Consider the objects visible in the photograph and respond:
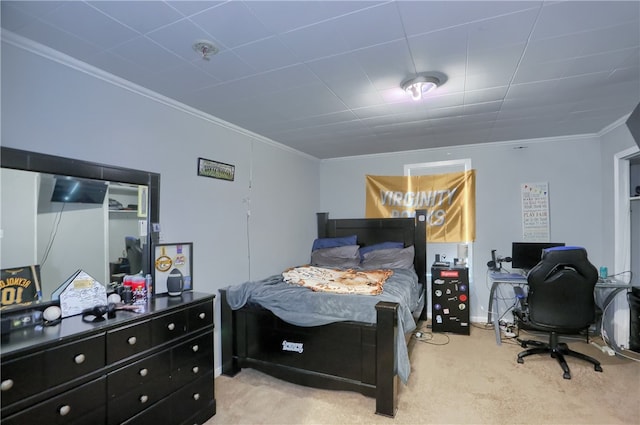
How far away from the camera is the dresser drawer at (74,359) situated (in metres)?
1.40

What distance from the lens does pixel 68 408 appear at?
1445 mm

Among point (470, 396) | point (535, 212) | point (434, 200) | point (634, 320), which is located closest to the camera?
point (470, 396)

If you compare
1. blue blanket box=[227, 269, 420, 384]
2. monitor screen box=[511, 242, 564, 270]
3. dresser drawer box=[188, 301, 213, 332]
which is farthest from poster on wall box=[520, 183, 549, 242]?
dresser drawer box=[188, 301, 213, 332]

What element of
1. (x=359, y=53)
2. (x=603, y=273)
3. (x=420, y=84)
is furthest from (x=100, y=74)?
(x=603, y=273)

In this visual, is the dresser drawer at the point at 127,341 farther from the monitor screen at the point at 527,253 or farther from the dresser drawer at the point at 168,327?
the monitor screen at the point at 527,253

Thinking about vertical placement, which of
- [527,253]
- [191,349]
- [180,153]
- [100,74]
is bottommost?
[191,349]

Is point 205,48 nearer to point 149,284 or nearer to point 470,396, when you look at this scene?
point 149,284

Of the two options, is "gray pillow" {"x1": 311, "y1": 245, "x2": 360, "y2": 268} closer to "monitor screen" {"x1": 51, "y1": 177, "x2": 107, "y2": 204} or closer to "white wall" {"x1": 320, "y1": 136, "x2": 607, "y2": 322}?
"white wall" {"x1": 320, "y1": 136, "x2": 607, "y2": 322}

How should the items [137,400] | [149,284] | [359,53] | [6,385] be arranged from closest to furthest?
[6,385], [137,400], [359,53], [149,284]

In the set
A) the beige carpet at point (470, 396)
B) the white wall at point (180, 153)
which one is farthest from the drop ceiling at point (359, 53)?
the beige carpet at point (470, 396)

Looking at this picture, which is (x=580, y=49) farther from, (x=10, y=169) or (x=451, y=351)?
(x=10, y=169)

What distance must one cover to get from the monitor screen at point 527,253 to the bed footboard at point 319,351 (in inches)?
93.9

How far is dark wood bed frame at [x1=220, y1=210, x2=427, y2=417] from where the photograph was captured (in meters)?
2.23

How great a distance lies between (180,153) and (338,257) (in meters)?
2.38
